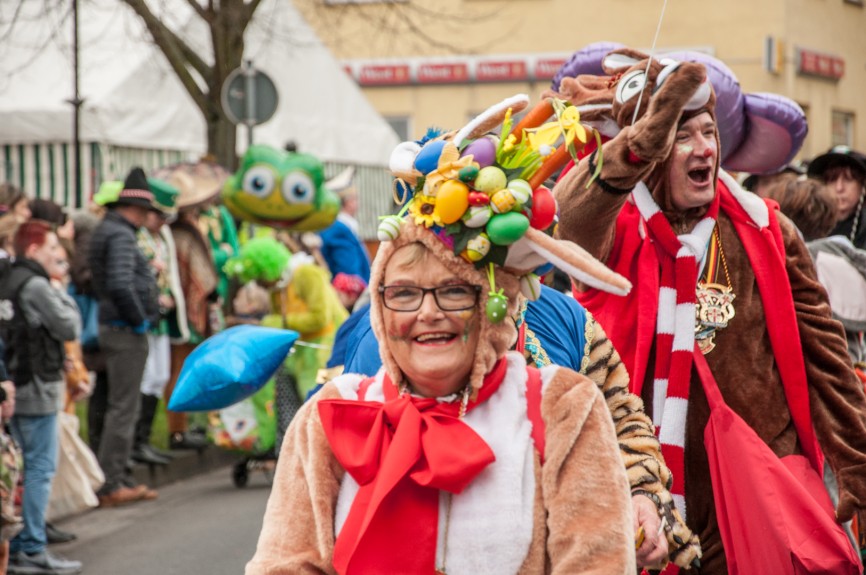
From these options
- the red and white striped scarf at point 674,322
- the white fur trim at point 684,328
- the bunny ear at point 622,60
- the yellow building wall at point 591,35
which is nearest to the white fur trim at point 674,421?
the red and white striped scarf at point 674,322

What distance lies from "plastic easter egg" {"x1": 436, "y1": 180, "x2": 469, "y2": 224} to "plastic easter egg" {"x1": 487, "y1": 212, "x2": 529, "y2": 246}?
0.23 ft

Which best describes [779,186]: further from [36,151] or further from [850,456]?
[36,151]

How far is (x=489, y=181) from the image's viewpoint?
10.00 ft

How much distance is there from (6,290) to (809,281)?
4.67 m

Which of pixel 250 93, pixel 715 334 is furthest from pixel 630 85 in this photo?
pixel 250 93

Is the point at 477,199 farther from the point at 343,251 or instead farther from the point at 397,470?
the point at 343,251

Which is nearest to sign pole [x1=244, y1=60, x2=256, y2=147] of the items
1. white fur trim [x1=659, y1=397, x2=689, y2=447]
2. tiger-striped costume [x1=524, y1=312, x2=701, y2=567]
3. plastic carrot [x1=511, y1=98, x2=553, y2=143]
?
white fur trim [x1=659, y1=397, x2=689, y2=447]

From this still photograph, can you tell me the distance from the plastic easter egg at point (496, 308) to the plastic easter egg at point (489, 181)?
23 cm

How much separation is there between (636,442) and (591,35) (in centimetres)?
2291

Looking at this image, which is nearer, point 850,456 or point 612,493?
point 612,493

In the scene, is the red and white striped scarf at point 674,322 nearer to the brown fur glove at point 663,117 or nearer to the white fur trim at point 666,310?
the white fur trim at point 666,310

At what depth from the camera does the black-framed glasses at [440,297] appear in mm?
3066

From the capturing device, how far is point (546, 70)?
91.4ft

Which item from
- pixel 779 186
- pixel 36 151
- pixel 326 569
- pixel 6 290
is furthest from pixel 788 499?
pixel 36 151
